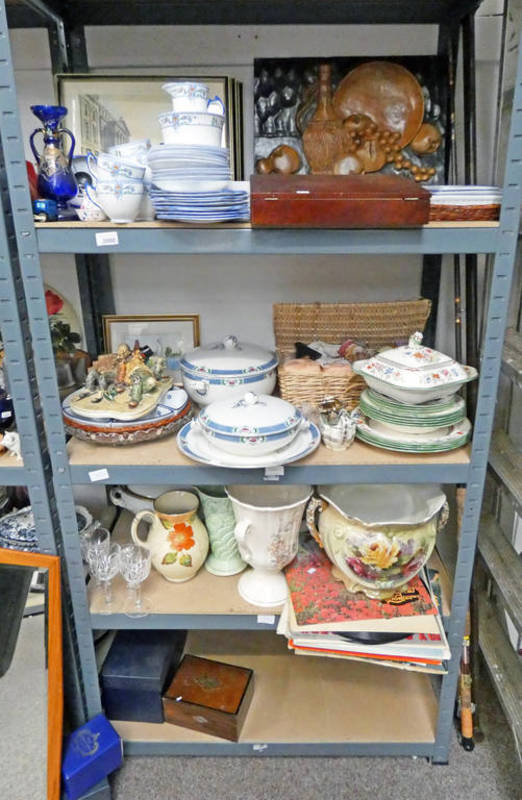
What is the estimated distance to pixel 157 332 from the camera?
162 centimetres

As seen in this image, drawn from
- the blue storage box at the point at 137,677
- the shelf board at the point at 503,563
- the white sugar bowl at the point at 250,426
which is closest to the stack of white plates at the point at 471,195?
the white sugar bowl at the point at 250,426

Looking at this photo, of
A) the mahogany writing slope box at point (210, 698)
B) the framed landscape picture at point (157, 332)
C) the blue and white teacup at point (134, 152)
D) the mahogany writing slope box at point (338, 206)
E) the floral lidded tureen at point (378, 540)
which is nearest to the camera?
the mahogany writing slope box at point (338, 206)

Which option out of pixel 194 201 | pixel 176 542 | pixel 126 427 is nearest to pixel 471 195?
pixel 194 201

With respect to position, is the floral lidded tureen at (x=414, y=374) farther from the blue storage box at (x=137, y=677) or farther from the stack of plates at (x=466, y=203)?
the blue storage box at (x=137, y=677)

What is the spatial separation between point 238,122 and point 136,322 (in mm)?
580

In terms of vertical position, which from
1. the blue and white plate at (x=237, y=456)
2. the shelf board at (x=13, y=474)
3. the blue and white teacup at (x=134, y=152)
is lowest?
the shelf board at (x=13, y=474)

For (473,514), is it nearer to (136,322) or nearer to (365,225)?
(365,225)

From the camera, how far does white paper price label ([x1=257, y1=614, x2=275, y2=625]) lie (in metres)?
1.34

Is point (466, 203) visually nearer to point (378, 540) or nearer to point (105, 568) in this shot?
point (378, 540)

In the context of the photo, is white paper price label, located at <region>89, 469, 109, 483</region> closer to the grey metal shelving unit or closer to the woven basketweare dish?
the grey metal shelving unit

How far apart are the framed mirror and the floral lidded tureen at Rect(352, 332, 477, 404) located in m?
0.90

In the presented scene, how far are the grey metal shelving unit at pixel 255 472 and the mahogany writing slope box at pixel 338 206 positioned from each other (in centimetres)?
4

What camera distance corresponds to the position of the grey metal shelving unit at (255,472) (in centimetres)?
105

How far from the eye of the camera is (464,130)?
1.40 meters
